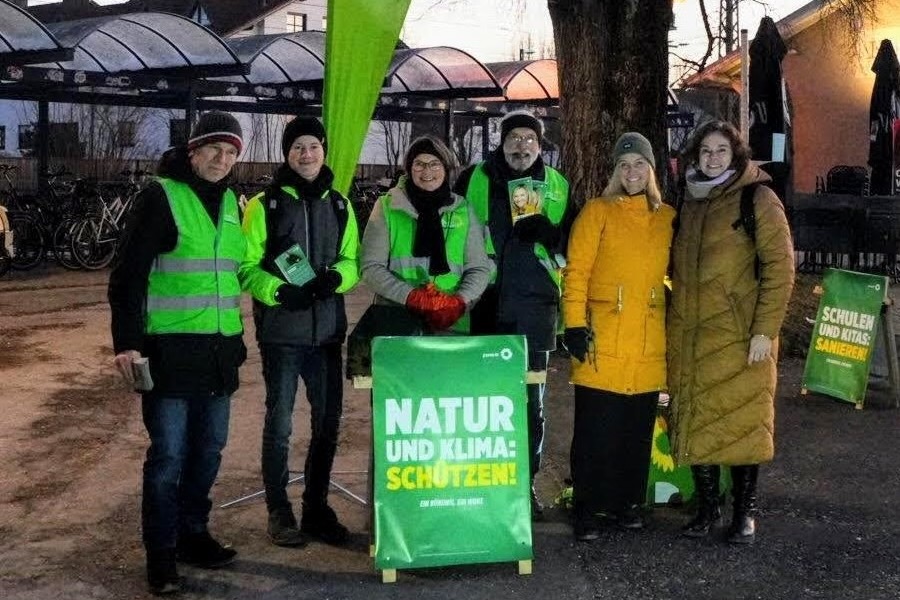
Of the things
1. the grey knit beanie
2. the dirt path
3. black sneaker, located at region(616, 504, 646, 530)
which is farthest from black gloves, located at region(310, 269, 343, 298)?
black sneaker, located at region(616, 504, 646, 530)

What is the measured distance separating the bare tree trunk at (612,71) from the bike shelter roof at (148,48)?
10871 mm

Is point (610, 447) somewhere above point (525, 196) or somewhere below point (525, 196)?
below

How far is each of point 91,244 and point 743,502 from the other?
533 inches

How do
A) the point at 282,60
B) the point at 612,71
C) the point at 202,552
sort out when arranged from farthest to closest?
the point at 282,60, the point at 612,71, the point at 202,552

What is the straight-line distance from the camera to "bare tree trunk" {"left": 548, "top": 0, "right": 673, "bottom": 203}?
912cm

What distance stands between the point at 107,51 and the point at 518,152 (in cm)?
1551

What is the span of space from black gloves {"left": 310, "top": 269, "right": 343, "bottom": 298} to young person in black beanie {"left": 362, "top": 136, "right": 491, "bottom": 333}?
0.79 feet

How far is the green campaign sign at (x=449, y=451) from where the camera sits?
4.80 metres

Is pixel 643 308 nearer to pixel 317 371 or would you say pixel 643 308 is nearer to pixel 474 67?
pixel 317 371

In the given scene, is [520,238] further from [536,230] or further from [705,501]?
[705,501]

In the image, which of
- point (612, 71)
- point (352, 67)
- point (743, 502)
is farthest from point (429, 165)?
point (612, 71)

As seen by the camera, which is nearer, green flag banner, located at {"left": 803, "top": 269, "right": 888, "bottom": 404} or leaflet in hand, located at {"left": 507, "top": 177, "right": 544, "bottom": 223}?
leaflet in hand, located at {"left": 507, "top": 177, "right": 544, "bottom": 223}

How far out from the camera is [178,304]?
461cm

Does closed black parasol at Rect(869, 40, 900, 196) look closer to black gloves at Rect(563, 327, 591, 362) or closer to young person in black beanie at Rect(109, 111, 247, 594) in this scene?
black gloves at Rect(563, 327, 591, 362)
